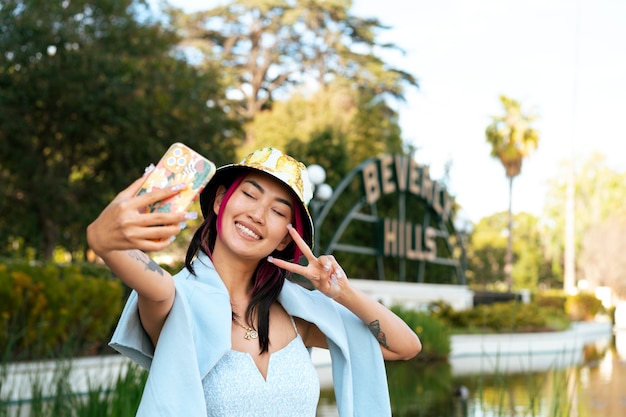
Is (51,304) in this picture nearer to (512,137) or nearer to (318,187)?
(318,187)

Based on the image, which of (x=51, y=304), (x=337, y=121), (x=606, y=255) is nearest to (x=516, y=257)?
(x=606, y=255)

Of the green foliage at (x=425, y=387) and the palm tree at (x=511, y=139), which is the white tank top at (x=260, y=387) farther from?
the palm tree at (x=511, y=139)

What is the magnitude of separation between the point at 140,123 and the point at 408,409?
1216cm

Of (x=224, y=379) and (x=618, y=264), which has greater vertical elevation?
(x=224, y=379)

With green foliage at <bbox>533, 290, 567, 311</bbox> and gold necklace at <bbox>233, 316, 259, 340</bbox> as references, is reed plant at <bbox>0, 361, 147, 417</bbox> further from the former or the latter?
green foliage at <bbox>533, 290, 567, 311</bbox>

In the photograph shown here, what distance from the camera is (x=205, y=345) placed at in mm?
2102

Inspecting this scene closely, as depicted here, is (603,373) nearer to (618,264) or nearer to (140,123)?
(140,123)

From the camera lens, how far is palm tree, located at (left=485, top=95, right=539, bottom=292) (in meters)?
36.0

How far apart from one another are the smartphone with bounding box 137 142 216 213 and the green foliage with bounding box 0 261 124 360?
6129mm

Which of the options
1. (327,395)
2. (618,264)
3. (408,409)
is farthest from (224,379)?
(618,264)

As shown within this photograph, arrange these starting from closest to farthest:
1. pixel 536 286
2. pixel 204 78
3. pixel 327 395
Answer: pixel 327 395 → pixel 204 78 → pixel 536 286

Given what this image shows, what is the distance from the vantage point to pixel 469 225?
22.6m

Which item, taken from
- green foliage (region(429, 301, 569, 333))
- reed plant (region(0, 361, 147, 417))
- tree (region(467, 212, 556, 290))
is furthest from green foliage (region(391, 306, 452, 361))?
tree (region(467, 212, 556, 290))

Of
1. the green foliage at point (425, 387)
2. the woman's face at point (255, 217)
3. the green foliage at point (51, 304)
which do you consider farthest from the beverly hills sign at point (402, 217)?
the woman's face at point (255, 217)
